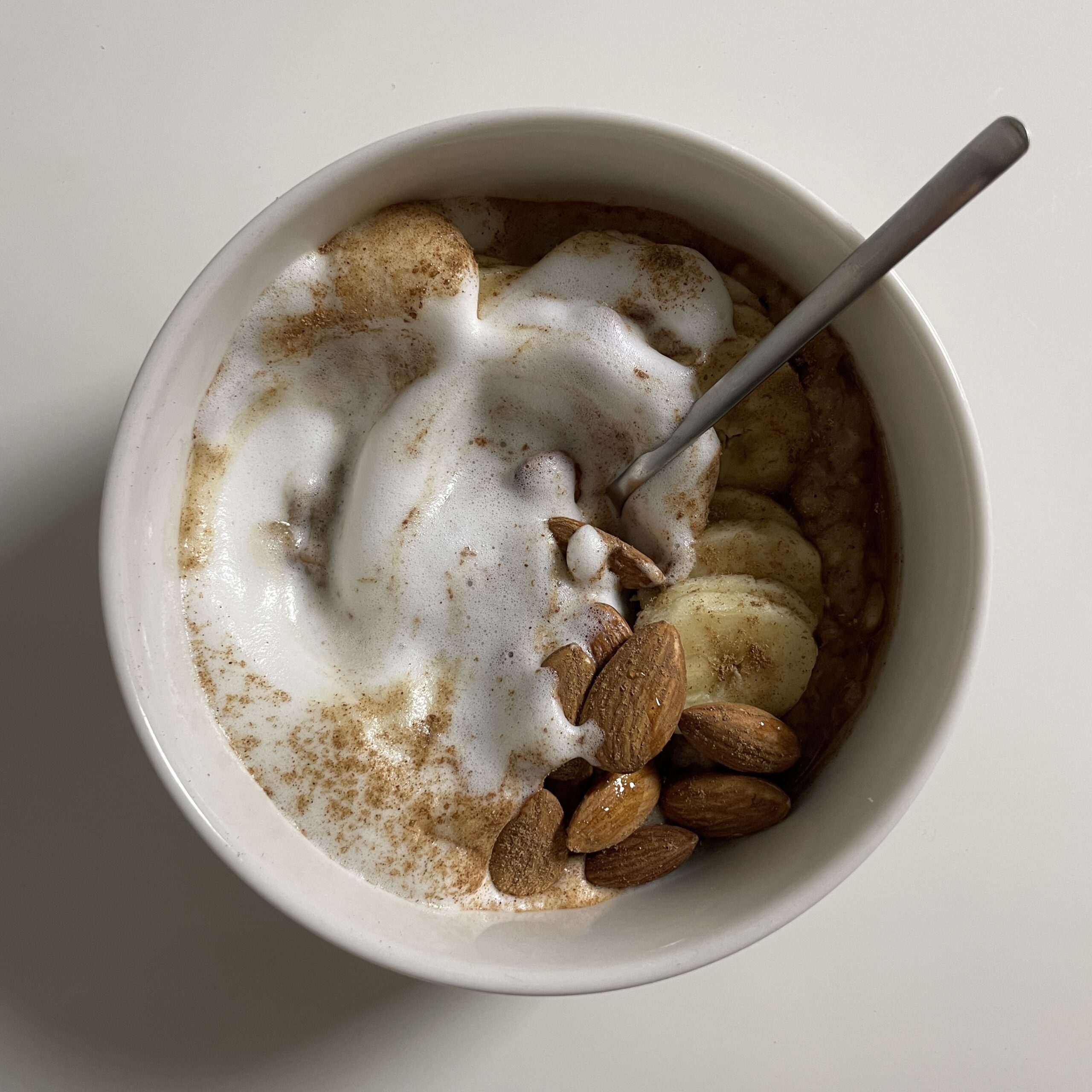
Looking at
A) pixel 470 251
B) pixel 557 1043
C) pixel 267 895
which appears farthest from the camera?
pixel 557 1043

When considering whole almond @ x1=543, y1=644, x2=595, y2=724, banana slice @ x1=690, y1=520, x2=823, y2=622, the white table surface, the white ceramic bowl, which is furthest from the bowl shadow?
banana slice @ x1=690, y1=520, x2=823, y2=622

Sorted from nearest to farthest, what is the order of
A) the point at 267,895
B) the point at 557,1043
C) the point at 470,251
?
the point at 267,895 < the point at 470,251 < the point at 557,1043

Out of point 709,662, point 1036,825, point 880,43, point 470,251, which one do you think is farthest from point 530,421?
point 1036,825

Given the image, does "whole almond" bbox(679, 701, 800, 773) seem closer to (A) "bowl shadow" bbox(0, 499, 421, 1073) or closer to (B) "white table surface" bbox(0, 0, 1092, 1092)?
(B) "white table surface" bbox(0, 0, 1092, 1092)

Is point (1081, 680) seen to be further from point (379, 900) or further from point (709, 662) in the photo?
point (379, 900)

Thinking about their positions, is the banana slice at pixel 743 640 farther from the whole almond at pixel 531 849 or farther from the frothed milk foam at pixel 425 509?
the whole almond at pixel 531 849

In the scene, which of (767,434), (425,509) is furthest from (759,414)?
(425,509)
